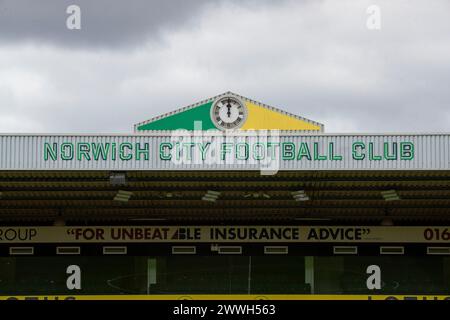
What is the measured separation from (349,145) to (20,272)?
42.3 ft

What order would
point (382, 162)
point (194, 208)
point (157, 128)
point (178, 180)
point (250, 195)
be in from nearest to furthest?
point (382, 162) → point (178, 180) → point (250, 195) → point (194, 208) → point (157, 128)

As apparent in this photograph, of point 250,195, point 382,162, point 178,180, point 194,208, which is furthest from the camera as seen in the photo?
point 194,208

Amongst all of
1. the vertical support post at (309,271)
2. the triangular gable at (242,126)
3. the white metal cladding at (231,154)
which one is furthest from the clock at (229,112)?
the white metal cladding at (231,154)

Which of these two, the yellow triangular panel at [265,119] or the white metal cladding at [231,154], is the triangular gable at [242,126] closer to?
the yellow triangular panel at [265,119]

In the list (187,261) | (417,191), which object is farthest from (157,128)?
(417,191)

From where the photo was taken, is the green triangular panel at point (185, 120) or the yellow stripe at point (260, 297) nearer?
the yellow stripe at point (260, 297)

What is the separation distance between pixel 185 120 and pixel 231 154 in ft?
127

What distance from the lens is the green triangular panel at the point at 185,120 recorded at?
203 ft

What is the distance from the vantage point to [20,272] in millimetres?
31094

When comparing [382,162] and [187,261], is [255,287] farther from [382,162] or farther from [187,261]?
[382,162]

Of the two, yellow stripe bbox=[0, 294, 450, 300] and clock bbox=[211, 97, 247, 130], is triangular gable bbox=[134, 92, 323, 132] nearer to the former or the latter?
clock bbox=[211, 97, 247, 130]

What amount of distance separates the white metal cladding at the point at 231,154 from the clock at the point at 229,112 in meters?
38.5

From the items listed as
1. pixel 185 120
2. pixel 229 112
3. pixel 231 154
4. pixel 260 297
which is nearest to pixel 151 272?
pixel 260 297

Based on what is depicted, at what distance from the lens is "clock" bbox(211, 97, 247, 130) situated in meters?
A: 63.0
